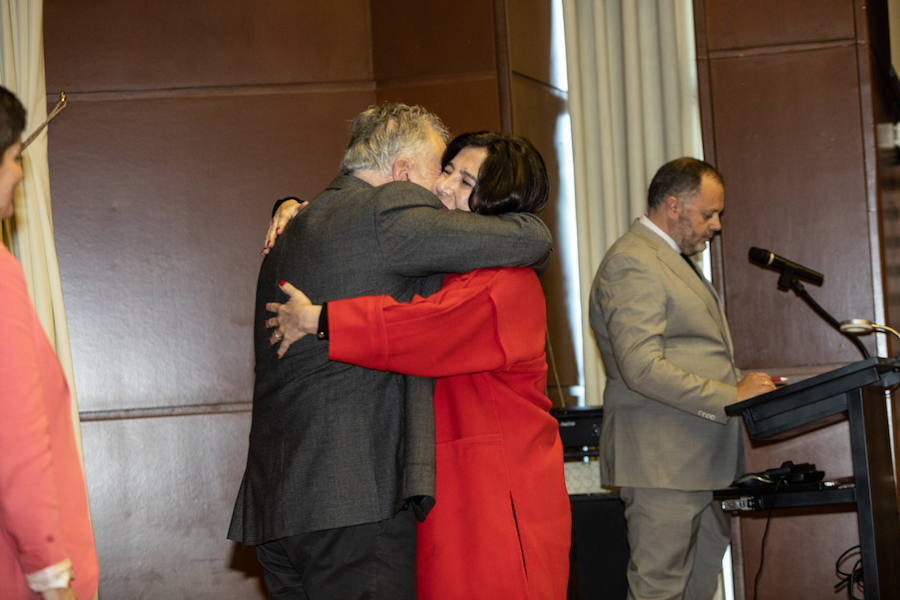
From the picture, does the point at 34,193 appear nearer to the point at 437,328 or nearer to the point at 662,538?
the point at 437,328

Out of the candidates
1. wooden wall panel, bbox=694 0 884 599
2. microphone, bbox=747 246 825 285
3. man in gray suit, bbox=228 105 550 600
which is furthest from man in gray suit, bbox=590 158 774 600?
man in gray suit, bbox=228 105 550 600

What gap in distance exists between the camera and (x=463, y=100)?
13.1 ft

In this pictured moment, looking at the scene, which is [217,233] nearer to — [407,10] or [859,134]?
[407,10]

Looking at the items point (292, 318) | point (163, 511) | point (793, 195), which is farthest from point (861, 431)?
point (163, 511)

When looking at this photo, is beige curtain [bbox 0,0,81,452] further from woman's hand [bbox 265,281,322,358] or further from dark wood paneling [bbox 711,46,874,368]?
dark wood paneling [bbox 711,46,874,368]

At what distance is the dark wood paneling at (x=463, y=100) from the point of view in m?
3.96

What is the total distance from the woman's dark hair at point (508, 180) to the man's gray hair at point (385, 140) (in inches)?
5.9

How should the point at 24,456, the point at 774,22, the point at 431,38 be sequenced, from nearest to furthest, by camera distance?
the point at 24,456
the point at 431,38
the point at 774,22

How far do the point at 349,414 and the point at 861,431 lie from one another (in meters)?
1.50

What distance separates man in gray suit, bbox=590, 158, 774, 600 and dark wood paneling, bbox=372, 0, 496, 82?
3.63ft

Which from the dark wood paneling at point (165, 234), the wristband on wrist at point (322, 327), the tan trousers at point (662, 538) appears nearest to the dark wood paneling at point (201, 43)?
the dark wood paneling at point (165, 234)

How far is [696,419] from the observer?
3186mm

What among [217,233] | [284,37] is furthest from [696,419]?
[284,37]

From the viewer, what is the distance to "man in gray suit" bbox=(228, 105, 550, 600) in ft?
5.86
